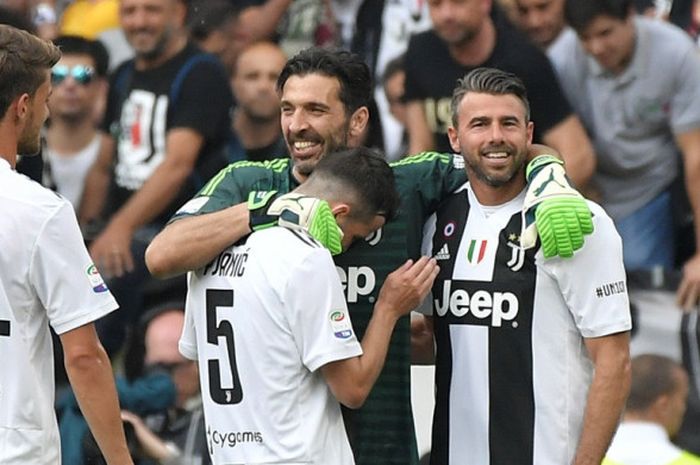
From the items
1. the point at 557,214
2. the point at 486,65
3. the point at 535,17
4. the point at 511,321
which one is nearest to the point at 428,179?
the point at 511,321

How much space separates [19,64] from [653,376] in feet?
12.8

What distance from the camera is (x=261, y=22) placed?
8.40m

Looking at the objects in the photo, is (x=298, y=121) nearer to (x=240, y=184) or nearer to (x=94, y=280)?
(x=240, y=184)

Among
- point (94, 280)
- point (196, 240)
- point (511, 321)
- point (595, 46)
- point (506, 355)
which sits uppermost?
point (595, 46)

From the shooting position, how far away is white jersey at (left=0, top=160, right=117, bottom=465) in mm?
4367

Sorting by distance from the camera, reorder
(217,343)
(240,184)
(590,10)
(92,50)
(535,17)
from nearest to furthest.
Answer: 1. (217,343)
2. (240,184)
3. (590,10)
4. (535,17)
5. (92,50)

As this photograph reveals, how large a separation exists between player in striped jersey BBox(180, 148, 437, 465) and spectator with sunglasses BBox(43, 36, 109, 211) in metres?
4.29

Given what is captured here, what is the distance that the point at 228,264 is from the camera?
4.57 meters

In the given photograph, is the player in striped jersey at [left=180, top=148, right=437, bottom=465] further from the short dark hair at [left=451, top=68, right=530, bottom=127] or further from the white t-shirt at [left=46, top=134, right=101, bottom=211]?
the white t-shirt at [left=46, top=134, right=101, bottom=211]

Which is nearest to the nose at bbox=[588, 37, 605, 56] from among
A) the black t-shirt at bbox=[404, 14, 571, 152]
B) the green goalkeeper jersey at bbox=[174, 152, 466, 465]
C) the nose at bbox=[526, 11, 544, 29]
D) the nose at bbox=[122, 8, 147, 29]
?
the black t-shirt at bbox=[404, 14, 571, 152]

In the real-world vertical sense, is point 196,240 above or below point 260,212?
below

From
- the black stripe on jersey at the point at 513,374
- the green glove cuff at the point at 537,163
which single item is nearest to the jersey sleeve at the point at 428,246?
the black stripe on jersey at the point at 513,374

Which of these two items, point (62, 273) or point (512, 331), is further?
point (512, 331)

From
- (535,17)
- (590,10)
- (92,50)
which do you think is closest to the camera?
(590,10)
